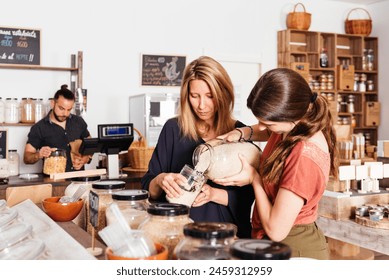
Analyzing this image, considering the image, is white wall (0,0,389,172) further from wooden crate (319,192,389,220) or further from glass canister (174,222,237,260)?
glass canister (174,222,237,260)

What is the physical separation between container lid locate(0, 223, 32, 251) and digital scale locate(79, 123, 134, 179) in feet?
8.96

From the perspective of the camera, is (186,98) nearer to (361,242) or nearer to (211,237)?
(211,237)

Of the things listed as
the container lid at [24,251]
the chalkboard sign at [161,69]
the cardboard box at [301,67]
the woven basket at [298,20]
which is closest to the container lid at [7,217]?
the container lid at [24,251]

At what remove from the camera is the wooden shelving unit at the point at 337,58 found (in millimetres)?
6516

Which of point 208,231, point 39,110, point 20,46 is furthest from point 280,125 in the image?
point 20,46

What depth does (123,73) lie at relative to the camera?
219 inches

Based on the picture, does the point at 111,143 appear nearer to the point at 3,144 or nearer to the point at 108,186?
the point at 3,144

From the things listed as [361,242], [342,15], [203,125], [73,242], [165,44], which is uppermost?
[342,15]

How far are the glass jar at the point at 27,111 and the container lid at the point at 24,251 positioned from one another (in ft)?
13.3

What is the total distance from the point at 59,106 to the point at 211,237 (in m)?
3.76

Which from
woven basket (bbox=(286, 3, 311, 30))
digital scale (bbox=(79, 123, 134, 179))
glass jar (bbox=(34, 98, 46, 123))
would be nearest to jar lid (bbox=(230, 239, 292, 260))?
digital scale (bbox=(79, 123, 134, 179))

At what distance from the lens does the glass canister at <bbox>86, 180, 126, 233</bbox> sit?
1.24 metres

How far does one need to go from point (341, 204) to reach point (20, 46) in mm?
3661

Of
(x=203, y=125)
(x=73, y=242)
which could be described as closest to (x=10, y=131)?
(x=203, y=125)
